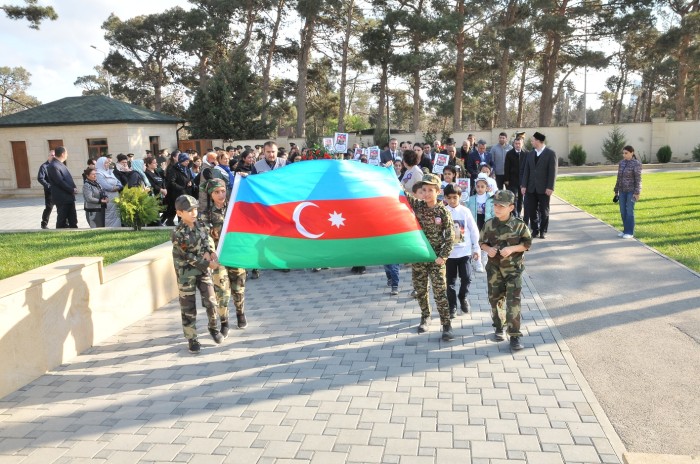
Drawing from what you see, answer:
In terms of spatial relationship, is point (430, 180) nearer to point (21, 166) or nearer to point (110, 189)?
point (110, 189)

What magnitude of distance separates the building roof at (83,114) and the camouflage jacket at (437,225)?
2572 cm

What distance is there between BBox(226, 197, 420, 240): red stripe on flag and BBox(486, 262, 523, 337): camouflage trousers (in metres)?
1.08

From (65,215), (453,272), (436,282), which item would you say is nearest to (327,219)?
(436,282)

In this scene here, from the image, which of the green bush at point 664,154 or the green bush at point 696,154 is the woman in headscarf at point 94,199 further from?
the green bush at point 696,154

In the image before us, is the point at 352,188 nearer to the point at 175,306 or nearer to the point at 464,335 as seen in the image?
→ the point at 464,335

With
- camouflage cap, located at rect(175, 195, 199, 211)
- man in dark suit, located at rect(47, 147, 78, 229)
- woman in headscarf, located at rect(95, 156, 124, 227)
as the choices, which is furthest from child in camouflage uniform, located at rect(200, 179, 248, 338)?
woman in headscarf, located at rect(95, 156, 124, 227)

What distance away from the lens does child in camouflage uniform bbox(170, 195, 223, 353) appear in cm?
636

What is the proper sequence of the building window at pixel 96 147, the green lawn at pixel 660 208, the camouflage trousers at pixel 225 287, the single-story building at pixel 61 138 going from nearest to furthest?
the camouflage trousers at pixel 225 287 → the green lawn at pixel 660 208 → the single-story building at pixel 61 138 → the building window at pixel 96 147

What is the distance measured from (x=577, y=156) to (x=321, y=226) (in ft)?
105

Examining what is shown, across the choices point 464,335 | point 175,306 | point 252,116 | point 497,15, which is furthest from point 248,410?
point 497,15

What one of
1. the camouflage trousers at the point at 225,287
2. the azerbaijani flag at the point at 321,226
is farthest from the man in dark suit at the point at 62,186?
the azerbaijani flag at the point at 321,226

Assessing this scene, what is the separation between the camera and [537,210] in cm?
1266

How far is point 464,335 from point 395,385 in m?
1.61

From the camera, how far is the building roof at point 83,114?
2847cm
